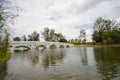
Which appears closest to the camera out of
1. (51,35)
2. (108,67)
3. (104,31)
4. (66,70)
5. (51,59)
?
(66,70)

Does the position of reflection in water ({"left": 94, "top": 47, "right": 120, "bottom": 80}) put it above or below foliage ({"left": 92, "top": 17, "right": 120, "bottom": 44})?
below

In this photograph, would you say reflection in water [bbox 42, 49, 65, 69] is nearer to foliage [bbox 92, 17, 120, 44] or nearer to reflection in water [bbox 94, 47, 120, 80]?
reflection in water [bbox 94, 47, 120, 80]

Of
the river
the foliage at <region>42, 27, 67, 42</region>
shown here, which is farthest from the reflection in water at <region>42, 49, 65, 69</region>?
the foliage at <region>42, 27, 67, 42</region>

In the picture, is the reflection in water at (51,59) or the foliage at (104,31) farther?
the foliage at (104,31)

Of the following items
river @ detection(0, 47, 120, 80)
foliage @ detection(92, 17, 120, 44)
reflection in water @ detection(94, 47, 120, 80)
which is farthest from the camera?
foliage @ detection(92, 17, 120, 44)

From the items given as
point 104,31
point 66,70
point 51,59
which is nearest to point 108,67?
point 66,70

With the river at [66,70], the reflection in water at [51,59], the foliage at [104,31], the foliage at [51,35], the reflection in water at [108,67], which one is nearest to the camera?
the reflection in water at [108,67]

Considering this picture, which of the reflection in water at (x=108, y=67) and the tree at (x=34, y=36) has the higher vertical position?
the tree at (x=34, y=36)

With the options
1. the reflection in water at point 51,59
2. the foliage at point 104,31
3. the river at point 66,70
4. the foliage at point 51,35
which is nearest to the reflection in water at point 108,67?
the river at point 66,70

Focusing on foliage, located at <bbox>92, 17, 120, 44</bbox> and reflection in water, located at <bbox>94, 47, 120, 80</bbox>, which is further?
foliage, located at <bbox>92, 17, 120, 44</bbox>

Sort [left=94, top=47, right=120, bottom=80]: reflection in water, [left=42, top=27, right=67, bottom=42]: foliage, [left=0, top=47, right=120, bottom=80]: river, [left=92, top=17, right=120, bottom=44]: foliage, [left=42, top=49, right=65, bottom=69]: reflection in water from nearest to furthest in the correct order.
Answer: [left=94, top=47, right=120, bottom=80]: reflection in water
[left=0, top=47, right=120, bottom=80]: river
[left=42, top=49, right=65, bottom=69]: reflection in water
[left=92, top=17, right=120, bottom=44]: foliage
[left=42, top=27, right=67, bottom=42]: foliage

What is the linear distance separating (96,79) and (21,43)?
105m

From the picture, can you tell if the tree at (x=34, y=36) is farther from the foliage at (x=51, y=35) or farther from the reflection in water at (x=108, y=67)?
the reflection in water at (x=108, y=67)

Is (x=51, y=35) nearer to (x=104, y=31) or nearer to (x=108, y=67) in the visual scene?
(x=104, y=31)
